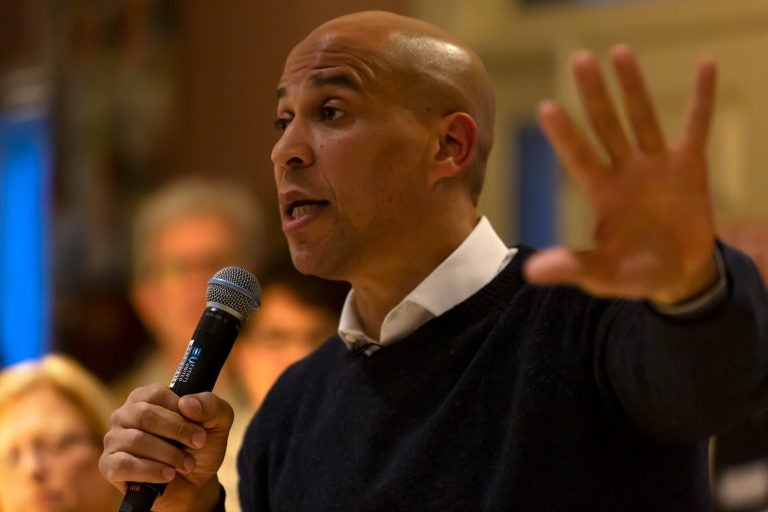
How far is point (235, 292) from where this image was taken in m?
1.32

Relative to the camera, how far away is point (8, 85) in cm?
489

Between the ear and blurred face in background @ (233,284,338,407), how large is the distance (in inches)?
49.5

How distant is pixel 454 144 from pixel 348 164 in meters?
0.15

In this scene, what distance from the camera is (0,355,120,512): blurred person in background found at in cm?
225

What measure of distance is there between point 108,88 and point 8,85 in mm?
626

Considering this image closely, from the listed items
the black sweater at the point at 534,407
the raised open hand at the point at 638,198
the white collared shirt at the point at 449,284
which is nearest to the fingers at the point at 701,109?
the raised open hand at the point at 638,198

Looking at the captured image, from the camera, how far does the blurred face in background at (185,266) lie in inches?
119

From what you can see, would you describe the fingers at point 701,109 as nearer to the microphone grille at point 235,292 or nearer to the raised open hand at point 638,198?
the raised open hand at point 638,198

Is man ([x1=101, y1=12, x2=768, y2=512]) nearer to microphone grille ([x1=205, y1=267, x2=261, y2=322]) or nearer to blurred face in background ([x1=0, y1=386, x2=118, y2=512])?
microphone grille ([x1=205, y1=267, x2=261, y2=322])

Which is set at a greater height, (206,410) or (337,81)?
(337,81)

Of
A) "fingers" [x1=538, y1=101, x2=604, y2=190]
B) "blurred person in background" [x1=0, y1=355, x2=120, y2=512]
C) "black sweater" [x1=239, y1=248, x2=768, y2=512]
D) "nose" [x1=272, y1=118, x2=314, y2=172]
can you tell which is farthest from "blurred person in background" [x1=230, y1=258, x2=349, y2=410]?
"fingers" [x1=538, y1=101, x2=604, y2=190]

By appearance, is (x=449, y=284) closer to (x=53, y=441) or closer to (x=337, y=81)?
(x=337, y=81)

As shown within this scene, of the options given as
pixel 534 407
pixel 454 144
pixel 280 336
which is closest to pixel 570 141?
pixel 534 407

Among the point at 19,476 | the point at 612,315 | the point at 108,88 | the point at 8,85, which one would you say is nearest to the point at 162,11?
the point at 108,88
